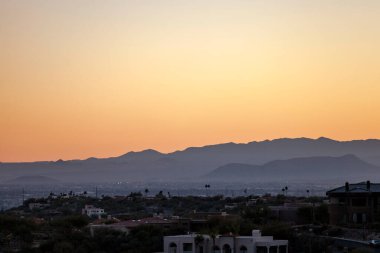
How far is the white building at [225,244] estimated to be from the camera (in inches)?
2299

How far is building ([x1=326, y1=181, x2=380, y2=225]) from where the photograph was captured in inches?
2768

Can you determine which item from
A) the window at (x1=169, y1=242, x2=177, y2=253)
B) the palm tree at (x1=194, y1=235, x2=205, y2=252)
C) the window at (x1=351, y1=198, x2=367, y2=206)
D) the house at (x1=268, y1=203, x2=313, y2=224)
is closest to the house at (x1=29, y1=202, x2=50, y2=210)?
the house at (x1=268, y1=203, x2=313, y2=224)

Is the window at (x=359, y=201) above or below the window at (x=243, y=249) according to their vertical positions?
above

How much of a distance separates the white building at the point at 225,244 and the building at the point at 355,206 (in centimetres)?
1237

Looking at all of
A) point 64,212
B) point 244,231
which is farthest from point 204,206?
point 244,231

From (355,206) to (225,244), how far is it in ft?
52.2

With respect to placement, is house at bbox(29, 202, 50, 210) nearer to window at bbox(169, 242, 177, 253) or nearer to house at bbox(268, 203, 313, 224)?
house at bbox(268, 203, 313, 224)

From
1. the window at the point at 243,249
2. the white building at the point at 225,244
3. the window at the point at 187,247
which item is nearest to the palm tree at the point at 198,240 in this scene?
the white building at the point at 225,244

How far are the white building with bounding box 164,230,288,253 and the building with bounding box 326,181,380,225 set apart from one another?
1237cm

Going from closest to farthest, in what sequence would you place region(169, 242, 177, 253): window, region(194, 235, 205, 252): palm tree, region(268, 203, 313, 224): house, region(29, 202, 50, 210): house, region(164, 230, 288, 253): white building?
region(164, 230, 288, 253): white building < region(194, 235, 205, 252): palm tree < region(169, 242, 177, 253): window < region(268, 203, 313, 224): house < region(29, 202, 50, 210): house

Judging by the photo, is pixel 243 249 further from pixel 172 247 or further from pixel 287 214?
pixel 287 214

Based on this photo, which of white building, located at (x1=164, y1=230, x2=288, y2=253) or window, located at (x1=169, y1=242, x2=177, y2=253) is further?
window, located at (x1=169, y1=242, x2=177, y2=253)

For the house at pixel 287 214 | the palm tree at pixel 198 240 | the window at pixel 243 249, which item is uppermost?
the house at pixel 287 214

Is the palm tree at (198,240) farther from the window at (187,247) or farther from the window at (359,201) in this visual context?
the window at (359,201)
